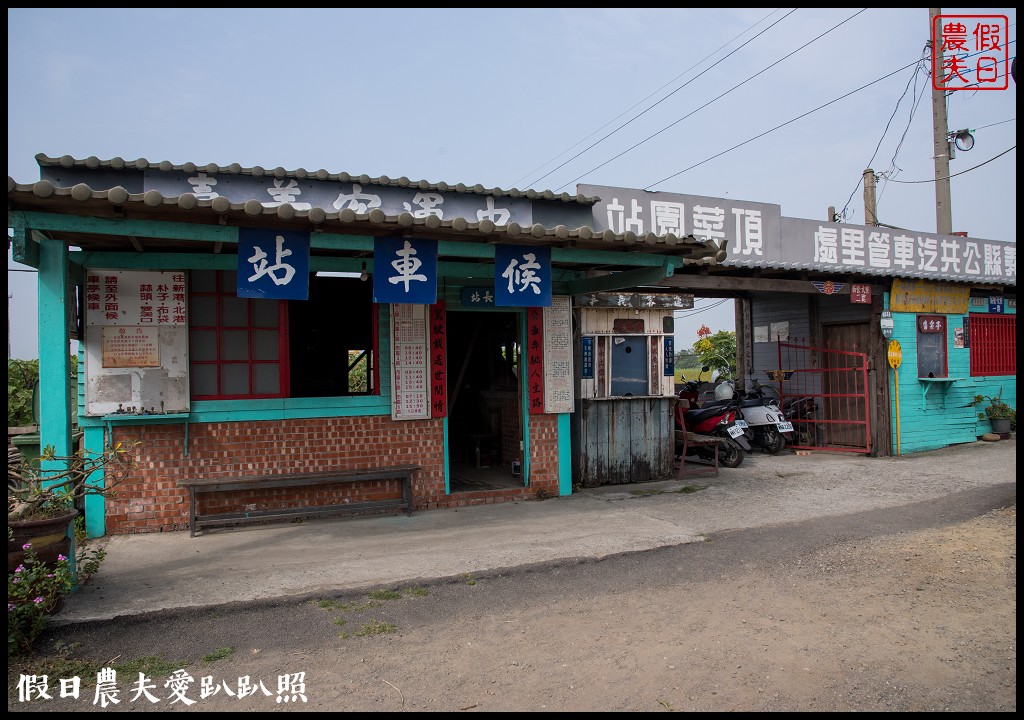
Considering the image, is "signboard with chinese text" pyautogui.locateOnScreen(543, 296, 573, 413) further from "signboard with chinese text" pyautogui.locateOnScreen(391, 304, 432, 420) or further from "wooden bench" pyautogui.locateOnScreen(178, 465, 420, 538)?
"wooden bench" pyautogui.locateOnScreen(178, 465, 420, 538)

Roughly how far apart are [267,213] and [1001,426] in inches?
550

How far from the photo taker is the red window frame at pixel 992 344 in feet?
41.8

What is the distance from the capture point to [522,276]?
6734 mm

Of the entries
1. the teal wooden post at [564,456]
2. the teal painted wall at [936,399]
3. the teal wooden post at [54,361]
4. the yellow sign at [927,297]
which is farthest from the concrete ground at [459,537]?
the yellow sign at [927,297]

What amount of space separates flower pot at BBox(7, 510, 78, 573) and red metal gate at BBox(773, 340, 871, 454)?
11.4 meters

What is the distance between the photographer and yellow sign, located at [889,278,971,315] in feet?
37.6

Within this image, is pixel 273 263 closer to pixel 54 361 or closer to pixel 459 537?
pixel 54 361

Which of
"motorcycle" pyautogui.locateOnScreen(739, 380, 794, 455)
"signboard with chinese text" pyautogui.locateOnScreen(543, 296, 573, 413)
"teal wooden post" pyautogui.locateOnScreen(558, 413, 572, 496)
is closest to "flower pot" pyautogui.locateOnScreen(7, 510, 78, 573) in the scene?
"signboard with chinese text" pyautogui.locateOnScreen(543, 296, 573, 413)

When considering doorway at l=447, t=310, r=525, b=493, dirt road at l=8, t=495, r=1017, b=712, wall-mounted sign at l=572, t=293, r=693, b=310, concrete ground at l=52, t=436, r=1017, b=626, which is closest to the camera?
dirt road at l=8, t=495, r=1017, b=712

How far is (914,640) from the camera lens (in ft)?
13.8

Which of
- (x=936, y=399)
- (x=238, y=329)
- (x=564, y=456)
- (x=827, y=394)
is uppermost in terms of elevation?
(x=238, y=329)

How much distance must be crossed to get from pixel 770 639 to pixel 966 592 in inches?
78.4

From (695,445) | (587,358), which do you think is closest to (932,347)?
(695,445)

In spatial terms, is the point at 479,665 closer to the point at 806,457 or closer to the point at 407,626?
the point at 407,626
